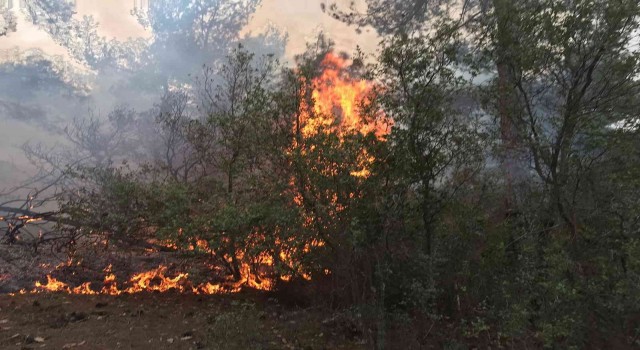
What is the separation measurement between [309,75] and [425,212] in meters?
3.11

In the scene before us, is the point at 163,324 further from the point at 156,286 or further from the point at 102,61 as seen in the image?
the point at 102,61

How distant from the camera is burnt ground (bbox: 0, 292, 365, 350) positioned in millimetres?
6082

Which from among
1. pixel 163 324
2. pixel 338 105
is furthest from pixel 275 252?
pixel 338 105

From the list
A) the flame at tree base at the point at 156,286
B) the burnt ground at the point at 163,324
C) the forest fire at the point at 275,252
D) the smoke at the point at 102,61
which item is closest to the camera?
the burnt ground at the point at 163,324

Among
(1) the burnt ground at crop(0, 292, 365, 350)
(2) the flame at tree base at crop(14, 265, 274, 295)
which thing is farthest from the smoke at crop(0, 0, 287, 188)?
(1) the burnt ground at crop(0, 292, 365, 350)

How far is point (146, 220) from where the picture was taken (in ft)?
28.0

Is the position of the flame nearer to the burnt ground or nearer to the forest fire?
the forest fire

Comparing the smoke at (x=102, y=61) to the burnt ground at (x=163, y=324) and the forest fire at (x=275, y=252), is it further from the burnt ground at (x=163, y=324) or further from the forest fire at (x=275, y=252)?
the burnt ground at (x=163, y=324)

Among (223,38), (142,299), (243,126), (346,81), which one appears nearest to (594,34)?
(243,126)

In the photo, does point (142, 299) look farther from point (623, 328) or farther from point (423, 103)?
point (623, 328)

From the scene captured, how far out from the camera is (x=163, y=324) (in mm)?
7160

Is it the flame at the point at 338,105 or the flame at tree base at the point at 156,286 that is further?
the flame at tree base at the point at 156,286

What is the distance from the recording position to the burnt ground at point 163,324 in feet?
20.0

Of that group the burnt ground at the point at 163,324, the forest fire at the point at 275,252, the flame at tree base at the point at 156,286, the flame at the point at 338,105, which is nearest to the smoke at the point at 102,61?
the flame at the point at 338,105
